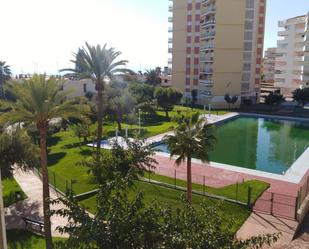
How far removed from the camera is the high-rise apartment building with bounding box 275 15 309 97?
273ft

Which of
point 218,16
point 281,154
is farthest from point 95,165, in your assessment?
point 218,16

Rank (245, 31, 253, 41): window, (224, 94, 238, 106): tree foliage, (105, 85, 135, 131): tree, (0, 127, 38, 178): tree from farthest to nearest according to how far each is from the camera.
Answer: (245, 31, 253, 41): window, (224, 94, 238, 106): tree foliage, (105, 85, 135, 131): tree, (0, 127, 38, 178): tree

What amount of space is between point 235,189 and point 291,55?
2879 inches

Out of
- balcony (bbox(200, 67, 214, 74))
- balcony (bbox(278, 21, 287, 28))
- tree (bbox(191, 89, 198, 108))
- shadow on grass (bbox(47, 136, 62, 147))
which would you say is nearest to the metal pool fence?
shadow on grass (bbox(47, 136, 62, 147))

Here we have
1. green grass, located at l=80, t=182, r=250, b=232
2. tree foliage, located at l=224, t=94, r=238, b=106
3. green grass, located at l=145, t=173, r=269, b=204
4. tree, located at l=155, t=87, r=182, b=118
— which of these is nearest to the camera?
green grass, located at l=80, t=182, r=250, b=232

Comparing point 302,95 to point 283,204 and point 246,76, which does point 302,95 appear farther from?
point 283,204

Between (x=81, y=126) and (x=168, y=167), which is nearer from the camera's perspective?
(x=168, y=167)

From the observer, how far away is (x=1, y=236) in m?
3.10

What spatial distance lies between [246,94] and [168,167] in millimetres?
45203

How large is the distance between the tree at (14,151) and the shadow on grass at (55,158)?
26.8 ft

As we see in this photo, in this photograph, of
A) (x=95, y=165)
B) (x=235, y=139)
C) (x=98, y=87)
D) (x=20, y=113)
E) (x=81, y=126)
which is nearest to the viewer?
(x=20, y=113)

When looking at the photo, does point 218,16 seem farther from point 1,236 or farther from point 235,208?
point 1,236

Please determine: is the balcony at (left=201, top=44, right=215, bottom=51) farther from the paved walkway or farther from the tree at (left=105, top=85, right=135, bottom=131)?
→ the paved walkway

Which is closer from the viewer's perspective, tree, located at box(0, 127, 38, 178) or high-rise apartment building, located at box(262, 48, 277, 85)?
tree, located at box(0, 127, 38, 178)
